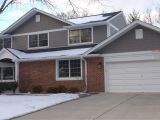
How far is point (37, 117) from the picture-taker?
13.7 m

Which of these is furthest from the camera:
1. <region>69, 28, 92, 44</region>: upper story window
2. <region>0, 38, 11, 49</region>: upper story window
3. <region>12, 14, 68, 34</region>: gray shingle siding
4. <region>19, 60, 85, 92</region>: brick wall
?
<region>0, 38, 11, 49</region>: upper story window

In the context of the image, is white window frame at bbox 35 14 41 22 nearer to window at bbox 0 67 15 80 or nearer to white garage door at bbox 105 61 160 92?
window at bbox 0 67 15 80

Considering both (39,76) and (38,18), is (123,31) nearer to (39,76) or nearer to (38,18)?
(39,76)

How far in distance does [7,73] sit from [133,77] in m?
11.3

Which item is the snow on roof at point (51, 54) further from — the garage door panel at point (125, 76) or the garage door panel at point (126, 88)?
the garage door panel at point (126, 88)

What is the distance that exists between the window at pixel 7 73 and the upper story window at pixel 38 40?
99.9 inches

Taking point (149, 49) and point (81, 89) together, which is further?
point (81, 89)

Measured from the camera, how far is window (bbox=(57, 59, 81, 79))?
25.1m

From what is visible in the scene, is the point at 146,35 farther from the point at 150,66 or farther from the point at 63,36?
the point at 63,36

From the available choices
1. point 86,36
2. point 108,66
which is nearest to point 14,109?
point 108,66

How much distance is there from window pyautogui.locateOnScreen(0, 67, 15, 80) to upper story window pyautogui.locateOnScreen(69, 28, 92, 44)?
218 inches

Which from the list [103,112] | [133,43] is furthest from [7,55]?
[103,112]

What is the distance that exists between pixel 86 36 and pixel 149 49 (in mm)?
6011

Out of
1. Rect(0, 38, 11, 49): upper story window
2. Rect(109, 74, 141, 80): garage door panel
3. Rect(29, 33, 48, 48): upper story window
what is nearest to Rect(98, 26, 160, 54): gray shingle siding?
Rect(109, 74, 141, 80): garage door panel
